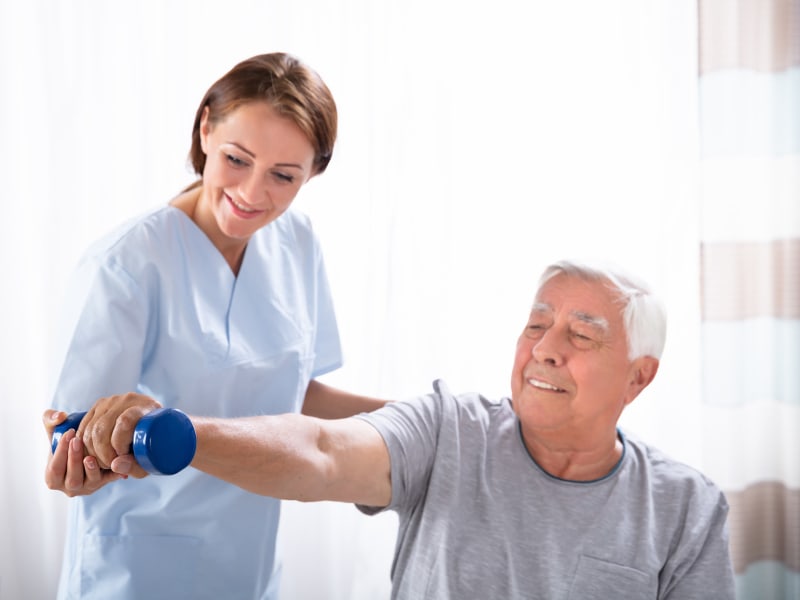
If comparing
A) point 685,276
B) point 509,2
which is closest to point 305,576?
point 685,276

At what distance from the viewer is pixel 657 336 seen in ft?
4.78

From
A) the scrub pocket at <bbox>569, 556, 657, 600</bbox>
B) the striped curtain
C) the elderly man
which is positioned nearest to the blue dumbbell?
the elderly man

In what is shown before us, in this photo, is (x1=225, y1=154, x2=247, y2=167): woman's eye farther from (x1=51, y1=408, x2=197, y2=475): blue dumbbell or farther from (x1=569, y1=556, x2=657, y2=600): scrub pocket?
(x1=569, y1=556, x2=657, y2=600): scrub pocket

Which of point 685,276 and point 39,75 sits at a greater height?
point 39,75

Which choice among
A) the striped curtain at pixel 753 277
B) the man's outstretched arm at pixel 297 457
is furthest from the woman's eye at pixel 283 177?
the striped curtain at pixel 753 277

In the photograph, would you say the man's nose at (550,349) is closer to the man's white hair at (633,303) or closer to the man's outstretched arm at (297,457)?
the man's white hair at (633,303)

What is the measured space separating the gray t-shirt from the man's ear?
0.41ft

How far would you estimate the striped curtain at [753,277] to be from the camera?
2.14m

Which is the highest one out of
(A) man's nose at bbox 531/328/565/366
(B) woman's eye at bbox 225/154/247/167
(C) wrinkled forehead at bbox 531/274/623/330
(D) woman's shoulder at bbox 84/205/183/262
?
(B) woman's eye at bbox 225/154/247/167

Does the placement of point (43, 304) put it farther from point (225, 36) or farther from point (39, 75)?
point (225, 36)

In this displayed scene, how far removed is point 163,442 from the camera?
2.85ft

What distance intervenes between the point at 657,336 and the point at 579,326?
0.16 meters

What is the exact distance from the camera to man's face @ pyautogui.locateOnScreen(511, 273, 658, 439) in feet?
4.58

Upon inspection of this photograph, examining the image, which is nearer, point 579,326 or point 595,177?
point 579,326
